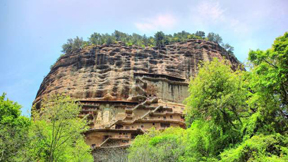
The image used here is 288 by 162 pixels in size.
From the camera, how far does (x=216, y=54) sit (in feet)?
186

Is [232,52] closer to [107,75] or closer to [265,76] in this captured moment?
[107,75]

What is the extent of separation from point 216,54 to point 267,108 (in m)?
47.1

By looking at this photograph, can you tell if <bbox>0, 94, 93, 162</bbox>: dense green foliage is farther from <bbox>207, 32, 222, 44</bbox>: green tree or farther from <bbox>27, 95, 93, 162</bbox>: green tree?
<bbox>207, 32, 222, 44</bbox>: green tree

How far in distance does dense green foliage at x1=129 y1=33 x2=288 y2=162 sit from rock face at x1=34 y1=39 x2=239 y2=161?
20457 mm

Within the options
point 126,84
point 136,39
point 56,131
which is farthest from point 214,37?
point 56,131

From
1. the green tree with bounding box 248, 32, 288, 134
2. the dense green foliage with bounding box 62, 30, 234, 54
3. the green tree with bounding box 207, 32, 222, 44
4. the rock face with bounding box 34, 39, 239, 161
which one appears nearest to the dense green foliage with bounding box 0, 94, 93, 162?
the green tree with bounding box 248, 32, 288, 134

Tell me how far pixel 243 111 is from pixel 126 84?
33.5m

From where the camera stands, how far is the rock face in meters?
37.1

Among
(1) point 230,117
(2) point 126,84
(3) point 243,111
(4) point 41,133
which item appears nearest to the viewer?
(1) point 230,117

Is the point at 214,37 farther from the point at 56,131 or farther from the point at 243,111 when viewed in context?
the point at 56,131

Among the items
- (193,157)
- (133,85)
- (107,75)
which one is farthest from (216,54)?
(193,157)

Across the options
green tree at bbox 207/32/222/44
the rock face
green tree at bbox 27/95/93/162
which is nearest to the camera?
green tree at bbox 27/95/93/162

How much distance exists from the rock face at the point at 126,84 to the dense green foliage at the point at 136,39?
4.07 metres

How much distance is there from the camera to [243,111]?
14.5 meters
